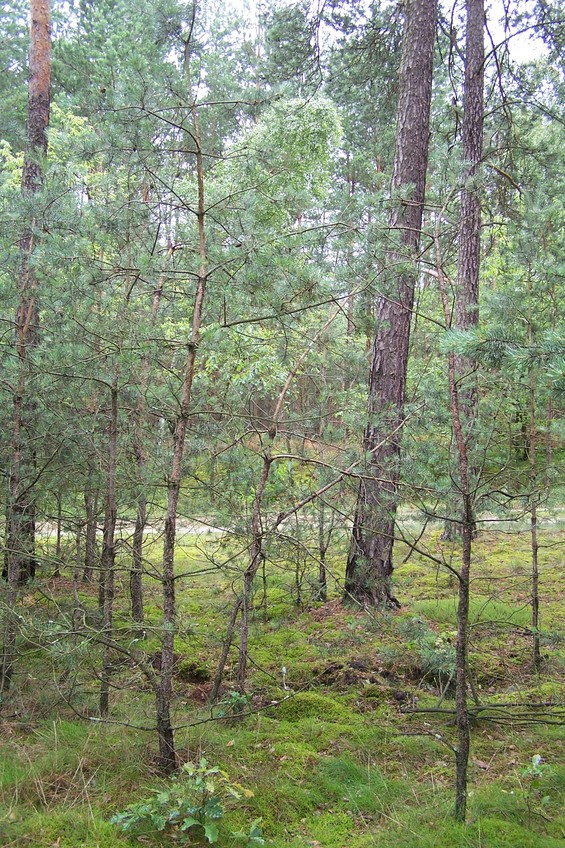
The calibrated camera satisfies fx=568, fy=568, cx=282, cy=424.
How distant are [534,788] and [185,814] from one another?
5.93ft

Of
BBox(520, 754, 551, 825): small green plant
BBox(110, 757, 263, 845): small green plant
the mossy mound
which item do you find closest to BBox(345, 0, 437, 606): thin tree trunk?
the mossy mound

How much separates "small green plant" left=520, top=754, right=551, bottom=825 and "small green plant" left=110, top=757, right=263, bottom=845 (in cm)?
135

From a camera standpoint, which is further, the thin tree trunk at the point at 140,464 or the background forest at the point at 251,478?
the thin tree trunk at the point at 140,464

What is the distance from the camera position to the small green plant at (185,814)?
101 inches

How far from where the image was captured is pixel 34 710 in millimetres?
3799

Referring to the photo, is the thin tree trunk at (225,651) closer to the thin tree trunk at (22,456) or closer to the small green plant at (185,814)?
the small green plant at (185,814)

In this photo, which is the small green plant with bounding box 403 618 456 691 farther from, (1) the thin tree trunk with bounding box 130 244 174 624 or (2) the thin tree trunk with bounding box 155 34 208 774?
(1) the thin tree trunk with bounding box 130 244 174 624

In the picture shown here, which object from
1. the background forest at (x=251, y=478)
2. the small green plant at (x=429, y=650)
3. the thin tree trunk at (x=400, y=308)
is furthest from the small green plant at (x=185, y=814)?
the thin tree trunk at (x=400, y=308)

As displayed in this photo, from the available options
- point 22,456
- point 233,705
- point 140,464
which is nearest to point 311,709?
point 233,705

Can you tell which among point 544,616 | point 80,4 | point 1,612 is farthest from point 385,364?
point 80,4

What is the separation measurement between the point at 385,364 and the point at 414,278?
94.8 inches

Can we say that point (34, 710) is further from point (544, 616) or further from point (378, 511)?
point (544, 616)

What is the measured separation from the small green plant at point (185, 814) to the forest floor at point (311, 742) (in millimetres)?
47

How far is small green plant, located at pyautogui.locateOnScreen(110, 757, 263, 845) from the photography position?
2566 millimetres
